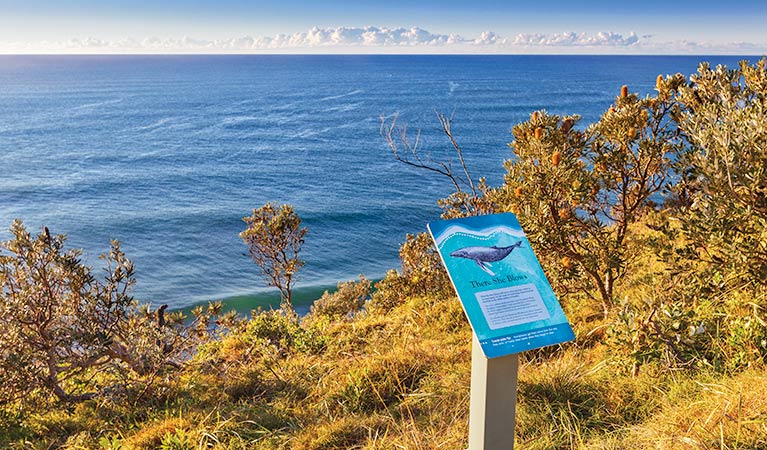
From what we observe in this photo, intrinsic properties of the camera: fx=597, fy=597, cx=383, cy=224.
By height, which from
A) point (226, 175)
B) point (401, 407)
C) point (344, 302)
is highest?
point (401, 407)

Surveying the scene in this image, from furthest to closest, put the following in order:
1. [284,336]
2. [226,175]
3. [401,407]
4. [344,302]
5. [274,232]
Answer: [226,175], [344,302], [274,232], [284,336], [401,407]

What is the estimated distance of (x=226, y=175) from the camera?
47.1 m

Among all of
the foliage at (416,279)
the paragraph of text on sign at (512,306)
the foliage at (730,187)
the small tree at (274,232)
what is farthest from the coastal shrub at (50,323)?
the small tree at (274,232)

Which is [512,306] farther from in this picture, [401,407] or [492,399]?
[401,407]

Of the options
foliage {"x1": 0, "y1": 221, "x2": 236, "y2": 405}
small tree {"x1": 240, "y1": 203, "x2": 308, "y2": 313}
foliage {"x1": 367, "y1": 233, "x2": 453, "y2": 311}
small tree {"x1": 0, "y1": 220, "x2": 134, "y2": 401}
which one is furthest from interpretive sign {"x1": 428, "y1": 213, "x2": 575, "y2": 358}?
small tree {"x1": 240, "y1": 203, "x2": 308, "y2": 313}

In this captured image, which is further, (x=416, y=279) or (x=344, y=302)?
(x=344, y=302)

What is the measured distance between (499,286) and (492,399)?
63cm

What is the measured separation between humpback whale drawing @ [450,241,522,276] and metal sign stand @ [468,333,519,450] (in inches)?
16.3

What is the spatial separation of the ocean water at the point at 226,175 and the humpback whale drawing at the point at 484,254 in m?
8.60

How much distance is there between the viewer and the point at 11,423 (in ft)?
18.0

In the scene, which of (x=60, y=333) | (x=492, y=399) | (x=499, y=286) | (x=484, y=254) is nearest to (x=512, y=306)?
(x=499, y=286)

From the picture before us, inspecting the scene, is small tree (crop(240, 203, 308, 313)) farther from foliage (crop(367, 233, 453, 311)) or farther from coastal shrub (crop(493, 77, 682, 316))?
coastal shrub (crop(493, 77, 682, 316))

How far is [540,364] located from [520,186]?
70.0 inches

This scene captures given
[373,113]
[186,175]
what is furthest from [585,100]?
[186,175]
